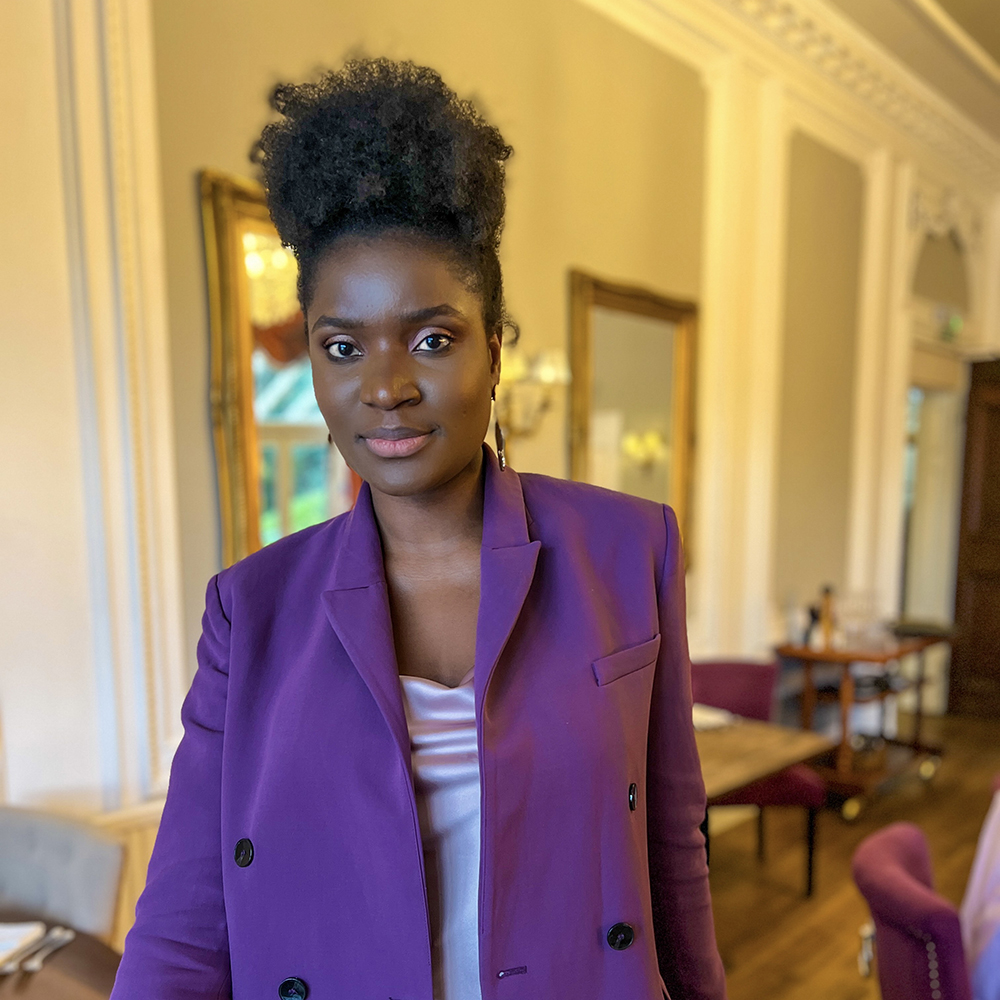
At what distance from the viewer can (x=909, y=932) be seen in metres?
1.47

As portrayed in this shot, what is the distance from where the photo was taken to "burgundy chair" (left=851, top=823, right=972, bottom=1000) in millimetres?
1427

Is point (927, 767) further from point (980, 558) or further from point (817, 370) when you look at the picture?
point (817, 370)

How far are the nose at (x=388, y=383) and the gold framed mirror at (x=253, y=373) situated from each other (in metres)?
1.56

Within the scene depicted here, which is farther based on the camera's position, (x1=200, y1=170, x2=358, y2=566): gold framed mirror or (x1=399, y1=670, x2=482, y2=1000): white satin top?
(x1=200, y1=170, x2=358, y2=566): gold framed mirror

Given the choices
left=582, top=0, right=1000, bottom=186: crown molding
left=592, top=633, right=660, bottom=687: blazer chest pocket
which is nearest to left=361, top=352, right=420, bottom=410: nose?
left=592, top=633, right=660, bottom=687: blazer chest pocket

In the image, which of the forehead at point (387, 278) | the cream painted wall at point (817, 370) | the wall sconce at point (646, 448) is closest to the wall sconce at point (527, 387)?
the wall sconce at point (646, 448)

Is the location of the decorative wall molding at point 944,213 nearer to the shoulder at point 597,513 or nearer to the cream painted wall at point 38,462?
the cream painted wall at point 38,462

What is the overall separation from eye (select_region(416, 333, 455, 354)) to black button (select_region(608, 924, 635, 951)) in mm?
610

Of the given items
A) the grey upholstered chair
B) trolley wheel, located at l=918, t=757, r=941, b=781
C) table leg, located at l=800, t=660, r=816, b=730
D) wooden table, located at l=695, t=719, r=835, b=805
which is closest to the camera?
the grey upholstered chair

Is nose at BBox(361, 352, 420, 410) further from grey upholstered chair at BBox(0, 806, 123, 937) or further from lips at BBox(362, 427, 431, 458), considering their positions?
grey upholstered chair at BBox(0, 806, 123, 937)

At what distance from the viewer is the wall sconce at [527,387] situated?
115 inches

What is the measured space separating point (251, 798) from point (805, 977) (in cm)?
264

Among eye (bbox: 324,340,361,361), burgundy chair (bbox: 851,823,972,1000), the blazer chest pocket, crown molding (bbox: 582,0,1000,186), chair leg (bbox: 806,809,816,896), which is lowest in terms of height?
chair leg (bbox: 806,809,816,896)

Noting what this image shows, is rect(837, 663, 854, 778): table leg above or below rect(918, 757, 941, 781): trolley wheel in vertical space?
above
